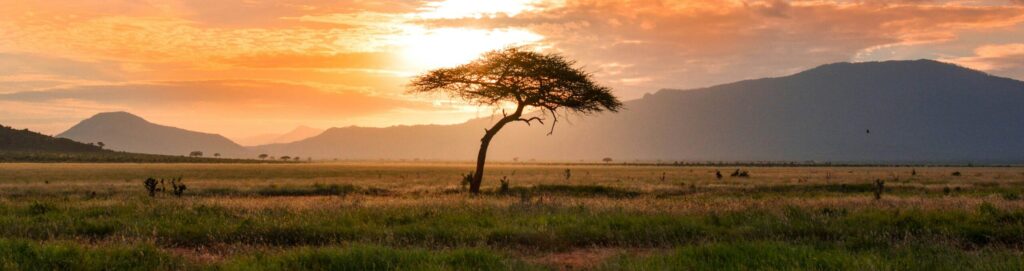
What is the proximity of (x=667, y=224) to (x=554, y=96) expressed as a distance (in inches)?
831

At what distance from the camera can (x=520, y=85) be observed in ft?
121

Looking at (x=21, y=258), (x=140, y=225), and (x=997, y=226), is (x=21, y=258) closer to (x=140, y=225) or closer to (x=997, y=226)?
(x=140, y=225)

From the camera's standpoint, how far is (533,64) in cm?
3641

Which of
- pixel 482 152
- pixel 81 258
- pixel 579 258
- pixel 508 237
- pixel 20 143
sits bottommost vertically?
pixel 579 258

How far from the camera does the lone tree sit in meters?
36.5

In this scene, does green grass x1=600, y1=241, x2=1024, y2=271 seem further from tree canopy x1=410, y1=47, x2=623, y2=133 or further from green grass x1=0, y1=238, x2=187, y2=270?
tree canopy x1=410, y1=47, x2=623, y2=133

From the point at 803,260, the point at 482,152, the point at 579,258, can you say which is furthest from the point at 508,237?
the point at 482,152

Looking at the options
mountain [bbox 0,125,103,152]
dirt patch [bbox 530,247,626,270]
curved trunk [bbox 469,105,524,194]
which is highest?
mountain [bbox 0,125,103,152]

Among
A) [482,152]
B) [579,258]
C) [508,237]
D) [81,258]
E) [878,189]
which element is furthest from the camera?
[482,152]

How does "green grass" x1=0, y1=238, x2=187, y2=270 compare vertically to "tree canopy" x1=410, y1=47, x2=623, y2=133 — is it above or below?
below

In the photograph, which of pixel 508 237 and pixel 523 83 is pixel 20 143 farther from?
pixel 508 237

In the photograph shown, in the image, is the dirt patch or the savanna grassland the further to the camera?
the dirt patch

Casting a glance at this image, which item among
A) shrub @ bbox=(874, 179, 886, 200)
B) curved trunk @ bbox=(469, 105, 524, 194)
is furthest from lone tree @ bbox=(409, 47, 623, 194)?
shrub @ bbox=(874, 179, 886, 200)

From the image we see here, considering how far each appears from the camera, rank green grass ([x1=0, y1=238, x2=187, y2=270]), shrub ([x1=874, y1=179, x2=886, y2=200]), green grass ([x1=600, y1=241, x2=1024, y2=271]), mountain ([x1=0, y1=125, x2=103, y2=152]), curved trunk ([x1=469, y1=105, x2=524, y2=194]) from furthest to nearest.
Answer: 1. mountain ([x1=0, y1=125, x2=103, y2=152])
2. curved trunk ([x1=469, y1=105, x2=524, y2=194])
3. shrub ([x1=874, y1=179, x2=886, y2=200])
4. green grass ([x1=0, y1=238, x2=187, y2=270])
5. green grass ([x1=600, y1=241, x2=1024, y2=271])
